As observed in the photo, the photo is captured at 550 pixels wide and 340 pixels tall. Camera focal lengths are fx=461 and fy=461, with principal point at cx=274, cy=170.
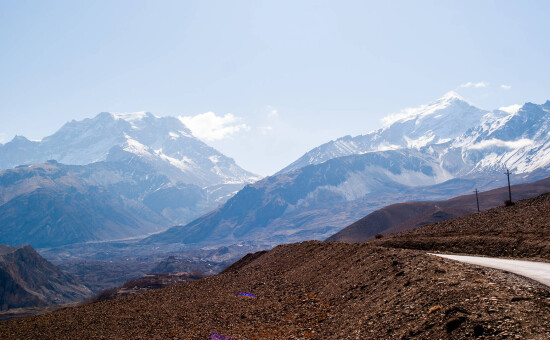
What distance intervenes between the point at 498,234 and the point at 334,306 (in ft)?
58.5

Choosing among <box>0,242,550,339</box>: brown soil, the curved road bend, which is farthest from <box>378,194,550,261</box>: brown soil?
<box>0,242,550,339</box>: brown soil

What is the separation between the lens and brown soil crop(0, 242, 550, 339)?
12.8m

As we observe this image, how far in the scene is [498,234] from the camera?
106 ft

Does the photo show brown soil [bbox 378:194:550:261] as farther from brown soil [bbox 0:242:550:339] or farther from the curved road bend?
brown soil [bbox 0:242:550:339]

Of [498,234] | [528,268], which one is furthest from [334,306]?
[498,234]

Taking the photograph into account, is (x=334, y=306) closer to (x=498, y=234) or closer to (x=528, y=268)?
(x=528, y=268)

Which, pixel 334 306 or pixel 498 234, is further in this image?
pixel 498 234

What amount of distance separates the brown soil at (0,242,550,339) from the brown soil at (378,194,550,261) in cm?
767

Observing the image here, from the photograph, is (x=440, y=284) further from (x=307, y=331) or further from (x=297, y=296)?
(x=297, y=296)

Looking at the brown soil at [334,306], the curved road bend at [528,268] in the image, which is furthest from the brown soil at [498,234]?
the brown soil at [334,306]

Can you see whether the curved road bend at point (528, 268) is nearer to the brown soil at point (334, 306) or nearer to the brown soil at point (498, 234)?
the brown soil at point (334, 306)

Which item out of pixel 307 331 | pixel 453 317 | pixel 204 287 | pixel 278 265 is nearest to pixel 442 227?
pixel 278 265

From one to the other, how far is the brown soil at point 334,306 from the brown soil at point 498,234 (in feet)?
25.2

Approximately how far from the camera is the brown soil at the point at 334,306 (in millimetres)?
12820
